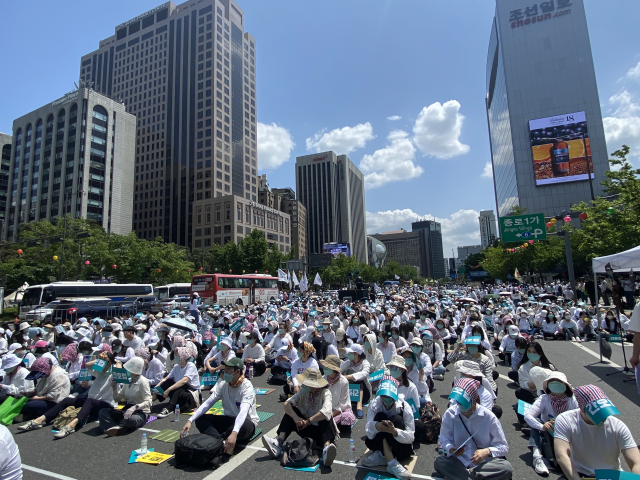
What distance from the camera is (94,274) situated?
45.6m

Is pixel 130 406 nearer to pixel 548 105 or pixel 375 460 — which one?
pixel 375 460

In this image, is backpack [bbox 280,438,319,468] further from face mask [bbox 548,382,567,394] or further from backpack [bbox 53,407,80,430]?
backpack [bbox 53,407,80,430]

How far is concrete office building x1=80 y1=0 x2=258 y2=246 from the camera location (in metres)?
95.2

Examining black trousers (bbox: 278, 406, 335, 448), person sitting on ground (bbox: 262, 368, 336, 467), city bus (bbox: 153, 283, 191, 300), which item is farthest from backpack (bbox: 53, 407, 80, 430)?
city bus (bbox: 153, 283, 191, 300)

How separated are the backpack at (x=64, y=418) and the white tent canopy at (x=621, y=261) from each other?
549 inches

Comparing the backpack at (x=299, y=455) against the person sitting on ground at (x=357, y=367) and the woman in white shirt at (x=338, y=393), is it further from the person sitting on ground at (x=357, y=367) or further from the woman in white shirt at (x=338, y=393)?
the person sitting on ground at (x=357, y=367)

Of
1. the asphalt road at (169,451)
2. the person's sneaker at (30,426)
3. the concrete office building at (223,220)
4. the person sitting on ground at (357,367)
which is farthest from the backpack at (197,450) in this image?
the concrete office building at (223,220)

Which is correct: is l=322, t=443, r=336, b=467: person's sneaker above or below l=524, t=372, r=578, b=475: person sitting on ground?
below

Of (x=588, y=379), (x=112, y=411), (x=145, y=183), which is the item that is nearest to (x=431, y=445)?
(x=112, y=411)

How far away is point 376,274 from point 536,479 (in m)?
114

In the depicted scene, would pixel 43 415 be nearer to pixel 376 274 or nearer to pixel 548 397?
pixel 548 397

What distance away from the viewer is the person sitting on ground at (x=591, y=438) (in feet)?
11.9

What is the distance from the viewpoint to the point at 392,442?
4961mm

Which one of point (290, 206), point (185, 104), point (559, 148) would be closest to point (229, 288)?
point (559, 148)
